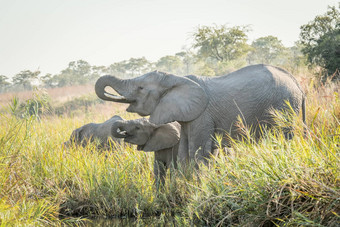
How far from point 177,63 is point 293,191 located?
45.7 metres

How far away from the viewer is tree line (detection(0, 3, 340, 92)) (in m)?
11.6

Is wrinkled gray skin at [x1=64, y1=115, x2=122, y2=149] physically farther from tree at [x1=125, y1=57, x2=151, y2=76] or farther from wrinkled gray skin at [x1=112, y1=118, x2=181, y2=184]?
tree at [x1=125, y1=57, x2=151, y2=76]

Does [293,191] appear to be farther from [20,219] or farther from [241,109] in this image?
[20,219]

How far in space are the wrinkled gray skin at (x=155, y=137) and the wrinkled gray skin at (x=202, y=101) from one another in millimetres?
272

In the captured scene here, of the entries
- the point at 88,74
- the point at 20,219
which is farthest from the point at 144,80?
the point at 88,74

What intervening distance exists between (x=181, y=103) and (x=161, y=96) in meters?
0.29

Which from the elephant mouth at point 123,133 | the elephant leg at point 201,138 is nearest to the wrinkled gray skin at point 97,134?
the elephant mouth at point 123,133

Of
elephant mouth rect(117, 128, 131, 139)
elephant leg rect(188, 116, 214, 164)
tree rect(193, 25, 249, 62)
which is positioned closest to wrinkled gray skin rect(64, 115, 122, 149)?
elephant mouth rect(117, 128, 131, 139)

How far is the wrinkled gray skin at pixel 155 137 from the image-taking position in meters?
5.35

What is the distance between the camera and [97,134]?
698 cm

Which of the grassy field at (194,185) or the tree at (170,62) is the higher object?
the grassy field at (194,185)

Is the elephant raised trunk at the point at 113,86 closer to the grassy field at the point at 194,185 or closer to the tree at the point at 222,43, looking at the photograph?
the grassy field at the point at 194,185

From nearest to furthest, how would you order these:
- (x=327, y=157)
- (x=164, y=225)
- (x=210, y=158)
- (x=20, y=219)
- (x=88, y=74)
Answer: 1. (x=327, y=157)
2. (x=20, y=219)
3. (x=164, y=225)
4. (x=210, y=158)
5. (x=88, y=74)

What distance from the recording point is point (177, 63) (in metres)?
48.7
